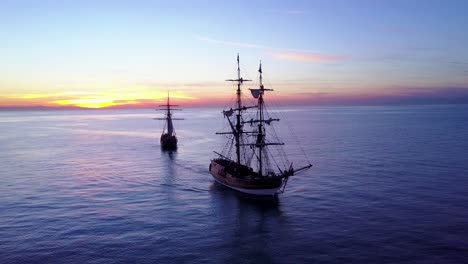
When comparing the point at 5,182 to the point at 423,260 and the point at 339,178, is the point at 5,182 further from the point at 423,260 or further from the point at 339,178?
the point at 423,260

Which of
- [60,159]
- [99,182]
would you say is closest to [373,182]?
[99,182]

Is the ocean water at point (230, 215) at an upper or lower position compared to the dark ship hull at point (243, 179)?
lower

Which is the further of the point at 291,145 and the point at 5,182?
the point at 291,145

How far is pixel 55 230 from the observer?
50.0 metres

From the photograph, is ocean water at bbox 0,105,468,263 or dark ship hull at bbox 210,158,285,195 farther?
dark ship hull at bbox 210,158,285,195

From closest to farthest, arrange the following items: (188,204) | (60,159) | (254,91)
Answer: (188,204) → (254,91) → (60,159)

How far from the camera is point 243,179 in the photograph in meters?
68.9

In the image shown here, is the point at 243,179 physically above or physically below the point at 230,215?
above

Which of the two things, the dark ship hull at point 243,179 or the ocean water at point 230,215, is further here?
the dark ship hull at point 243,179

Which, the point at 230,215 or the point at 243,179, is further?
the point at 243,179

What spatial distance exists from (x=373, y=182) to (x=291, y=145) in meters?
65.0

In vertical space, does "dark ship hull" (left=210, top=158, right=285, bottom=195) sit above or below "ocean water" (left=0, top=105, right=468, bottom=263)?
above

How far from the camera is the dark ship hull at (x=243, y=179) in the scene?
65.3 meters

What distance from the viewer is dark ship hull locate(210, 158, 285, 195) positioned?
2571 inches
